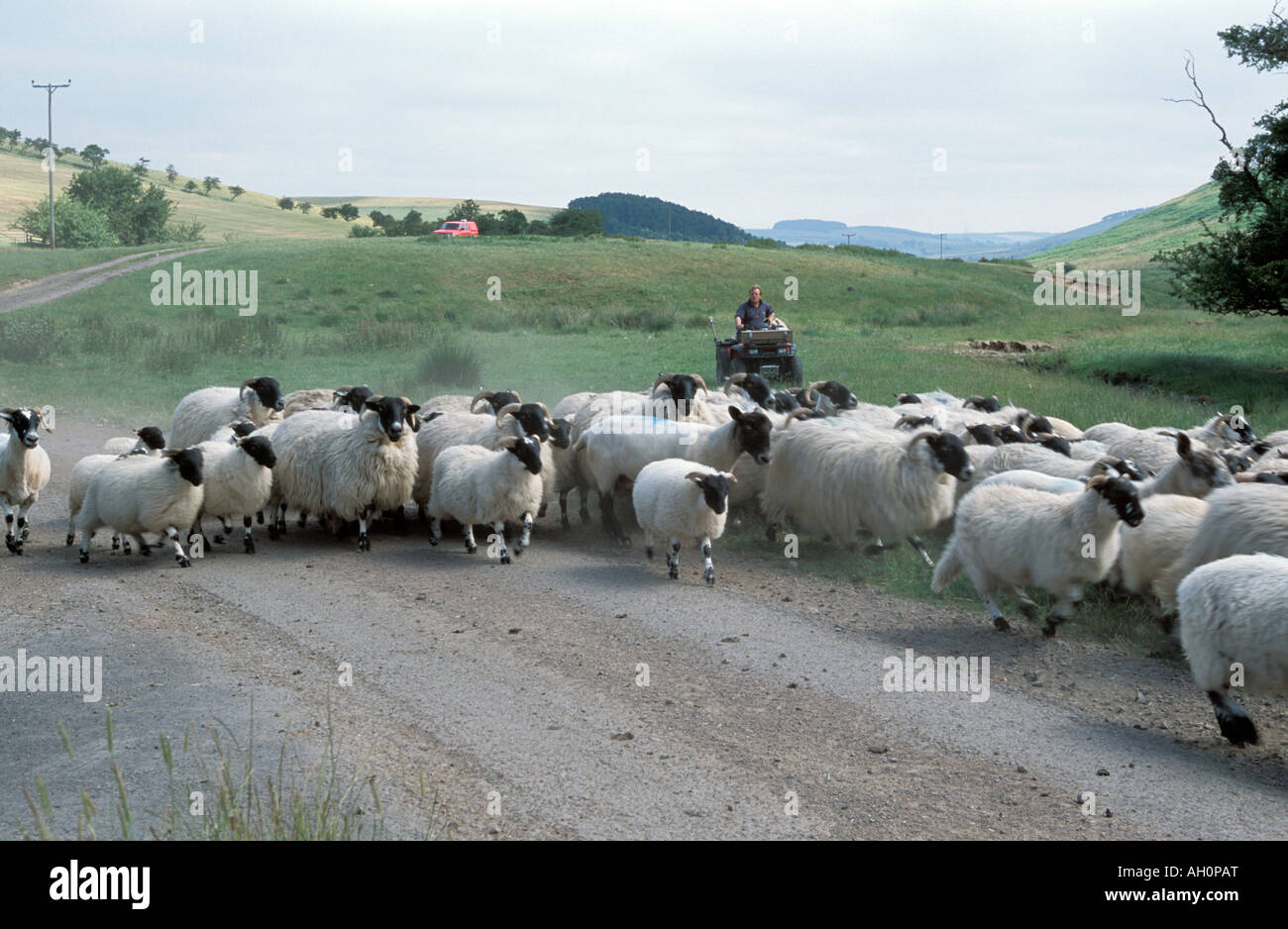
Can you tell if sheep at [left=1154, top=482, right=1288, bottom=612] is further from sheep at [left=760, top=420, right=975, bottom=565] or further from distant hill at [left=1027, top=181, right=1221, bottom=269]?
distant hill at [left=1027, top=181, right=1221, bottom=269]

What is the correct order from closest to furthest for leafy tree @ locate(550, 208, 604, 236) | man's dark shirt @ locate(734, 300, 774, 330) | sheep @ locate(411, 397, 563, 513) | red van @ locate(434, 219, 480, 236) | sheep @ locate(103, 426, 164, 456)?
1. sheep @ locate(103, 426, 164, 456)
2. sheep @ locate(411, 397, 563, 513)
3. man's dark shirt @ locate(734, 300, 774, 330)
4. red van @ locate(434, 219, 480, 236)
5. leafy tree @ locate(550, 208, 604, 236)

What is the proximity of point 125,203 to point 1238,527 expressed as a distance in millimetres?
108179

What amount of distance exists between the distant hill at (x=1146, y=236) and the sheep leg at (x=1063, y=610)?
95538 millimetres

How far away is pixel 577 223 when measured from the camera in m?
98.1

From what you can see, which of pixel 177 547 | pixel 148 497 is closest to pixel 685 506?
pixel 177 547

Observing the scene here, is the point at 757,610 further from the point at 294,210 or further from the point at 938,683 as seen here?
the point at 294,210

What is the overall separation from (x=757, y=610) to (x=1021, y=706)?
2870 mm

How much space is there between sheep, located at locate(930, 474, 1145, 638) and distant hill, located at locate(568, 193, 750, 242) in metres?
135

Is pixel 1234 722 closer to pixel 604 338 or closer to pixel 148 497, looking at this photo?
Result: pixel 148 497

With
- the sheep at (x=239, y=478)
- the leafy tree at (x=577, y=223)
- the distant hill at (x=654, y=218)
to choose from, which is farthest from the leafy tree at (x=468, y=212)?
the sheep at (x=239, y=478)

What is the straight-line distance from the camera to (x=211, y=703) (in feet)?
24.4

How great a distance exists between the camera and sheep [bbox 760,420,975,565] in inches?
460

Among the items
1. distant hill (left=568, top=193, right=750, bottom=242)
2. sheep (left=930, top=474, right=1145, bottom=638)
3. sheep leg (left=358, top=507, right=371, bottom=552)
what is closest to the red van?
distant hill (left=568, top=193, right=750, bottom=242)

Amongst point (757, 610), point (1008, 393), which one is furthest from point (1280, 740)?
point (1008, 393)
